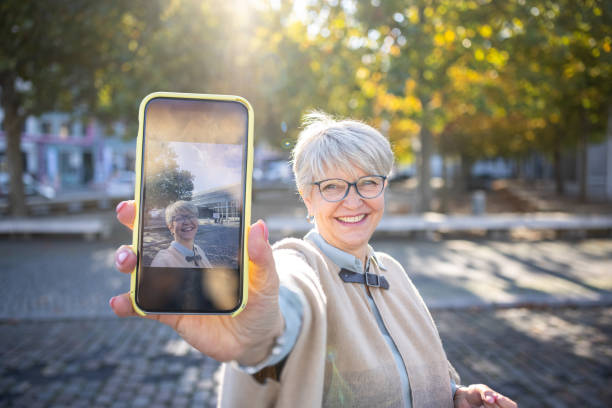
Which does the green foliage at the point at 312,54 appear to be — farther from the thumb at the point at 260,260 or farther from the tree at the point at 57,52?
the thumb at the point at 260,260

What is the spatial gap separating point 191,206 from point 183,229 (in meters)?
0.06

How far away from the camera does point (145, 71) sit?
14227 mm

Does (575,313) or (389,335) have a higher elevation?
(389,335)

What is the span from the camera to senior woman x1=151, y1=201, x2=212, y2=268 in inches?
44.6

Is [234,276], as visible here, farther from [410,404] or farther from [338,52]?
[338,52]

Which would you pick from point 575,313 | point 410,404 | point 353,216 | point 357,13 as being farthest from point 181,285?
point 357,13

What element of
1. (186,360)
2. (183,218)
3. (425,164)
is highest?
(425,164)

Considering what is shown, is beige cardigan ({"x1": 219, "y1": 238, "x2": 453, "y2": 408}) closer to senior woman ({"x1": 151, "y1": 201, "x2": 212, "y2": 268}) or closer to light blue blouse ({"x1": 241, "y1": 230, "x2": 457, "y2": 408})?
light blue blouse ({"x1": 241, "y1": 230, "x2": 457, "y2": 408})

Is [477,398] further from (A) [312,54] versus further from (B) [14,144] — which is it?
(B) [14,144]

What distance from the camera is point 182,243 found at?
114 centimetres

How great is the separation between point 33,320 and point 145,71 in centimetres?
986

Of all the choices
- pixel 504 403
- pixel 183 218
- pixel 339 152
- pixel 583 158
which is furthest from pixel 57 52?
pixel 583 158

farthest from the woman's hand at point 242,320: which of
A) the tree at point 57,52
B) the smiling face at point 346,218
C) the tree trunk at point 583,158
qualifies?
the tree trunk at point 583,158

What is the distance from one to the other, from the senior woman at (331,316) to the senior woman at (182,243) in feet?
0.28
